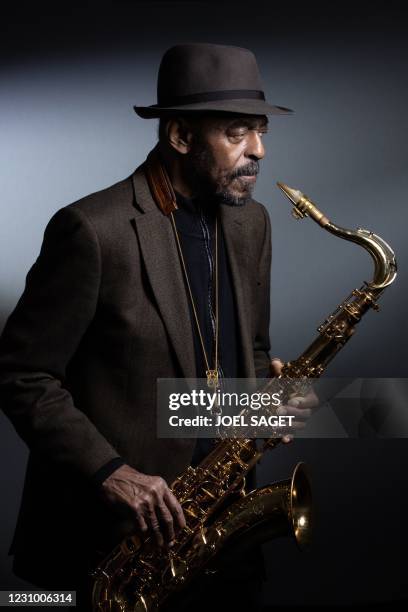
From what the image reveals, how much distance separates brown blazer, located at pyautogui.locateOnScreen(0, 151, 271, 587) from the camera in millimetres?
2316

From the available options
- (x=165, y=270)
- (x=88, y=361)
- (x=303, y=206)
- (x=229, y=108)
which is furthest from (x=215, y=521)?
(x=229, y=108)

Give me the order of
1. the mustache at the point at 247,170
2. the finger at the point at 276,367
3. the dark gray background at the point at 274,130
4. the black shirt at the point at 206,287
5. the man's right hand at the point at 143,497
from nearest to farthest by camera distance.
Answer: the man's right hand at the point at 143,497 < the mustache at the point at 247,170 < the black shirt at the point at 206,287 < the finger at the point at 276,367 < the dark gray background at the point at 274,130

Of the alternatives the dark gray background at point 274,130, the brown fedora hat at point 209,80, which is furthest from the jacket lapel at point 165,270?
the dark gray background at point 274,130

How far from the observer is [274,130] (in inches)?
151

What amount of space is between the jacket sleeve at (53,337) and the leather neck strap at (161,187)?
0.82 feet

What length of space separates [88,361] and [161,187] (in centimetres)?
50

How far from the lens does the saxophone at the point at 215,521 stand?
8.29ft

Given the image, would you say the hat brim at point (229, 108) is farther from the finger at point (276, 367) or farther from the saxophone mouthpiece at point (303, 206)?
the finger at point (276, 367)

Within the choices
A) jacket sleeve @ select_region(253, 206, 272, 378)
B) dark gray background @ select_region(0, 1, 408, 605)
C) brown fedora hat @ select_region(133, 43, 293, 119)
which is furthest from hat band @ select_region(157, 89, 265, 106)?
dark gray background @ select_region(0, 1, 408, 605)

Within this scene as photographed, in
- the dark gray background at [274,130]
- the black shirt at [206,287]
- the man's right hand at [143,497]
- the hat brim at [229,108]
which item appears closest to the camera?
the man's right hand at [143,497]

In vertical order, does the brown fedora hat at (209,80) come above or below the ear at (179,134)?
above

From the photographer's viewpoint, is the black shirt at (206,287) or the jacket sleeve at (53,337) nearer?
the jacket sleeve at (53,337)

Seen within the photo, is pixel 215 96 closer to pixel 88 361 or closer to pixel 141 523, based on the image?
pixel 88 361

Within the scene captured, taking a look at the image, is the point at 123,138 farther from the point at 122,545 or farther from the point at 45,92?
the point at 122,545
